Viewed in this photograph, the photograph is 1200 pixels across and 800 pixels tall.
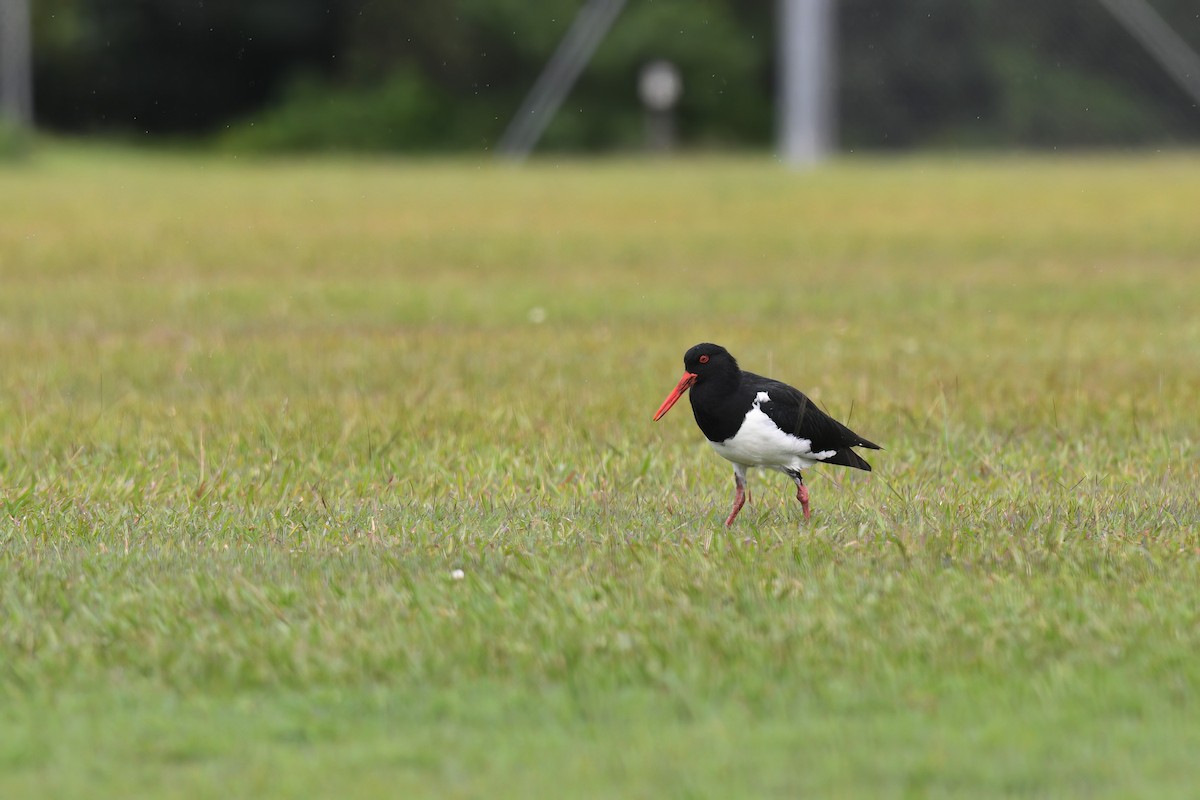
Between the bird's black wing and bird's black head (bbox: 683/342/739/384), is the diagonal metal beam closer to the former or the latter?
the bird's black wing

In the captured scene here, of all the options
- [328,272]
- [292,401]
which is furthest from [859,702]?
[328,272]

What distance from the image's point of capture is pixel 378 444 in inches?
308

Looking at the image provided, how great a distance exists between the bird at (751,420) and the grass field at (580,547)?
0.22 metres

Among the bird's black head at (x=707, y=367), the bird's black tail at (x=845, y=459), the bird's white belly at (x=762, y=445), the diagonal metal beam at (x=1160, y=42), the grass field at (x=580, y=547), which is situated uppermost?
the diagonal metal beam at (x=1160, y=42)

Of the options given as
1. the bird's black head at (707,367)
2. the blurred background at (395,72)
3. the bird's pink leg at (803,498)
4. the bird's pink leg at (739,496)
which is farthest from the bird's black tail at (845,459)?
the blurred background at (395,72)

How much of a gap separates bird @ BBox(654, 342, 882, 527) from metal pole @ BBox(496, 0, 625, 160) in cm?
3791

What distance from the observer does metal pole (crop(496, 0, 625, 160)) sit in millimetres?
46116

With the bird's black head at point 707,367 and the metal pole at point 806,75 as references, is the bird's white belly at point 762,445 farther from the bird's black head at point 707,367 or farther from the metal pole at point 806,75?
the metal pole at point 806,75

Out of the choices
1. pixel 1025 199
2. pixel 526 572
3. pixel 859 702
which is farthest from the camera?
pixel 1025 199

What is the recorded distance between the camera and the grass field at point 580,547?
13.7ft

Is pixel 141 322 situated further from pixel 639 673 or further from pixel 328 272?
pixel 639 673

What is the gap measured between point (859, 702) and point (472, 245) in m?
13.5

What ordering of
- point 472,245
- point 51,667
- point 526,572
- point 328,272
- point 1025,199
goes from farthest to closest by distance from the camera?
point 1025,199, point 472,245, point 328,272, point 526,572, point 51,667

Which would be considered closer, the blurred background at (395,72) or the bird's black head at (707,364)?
the bird's black head at (707,364)
